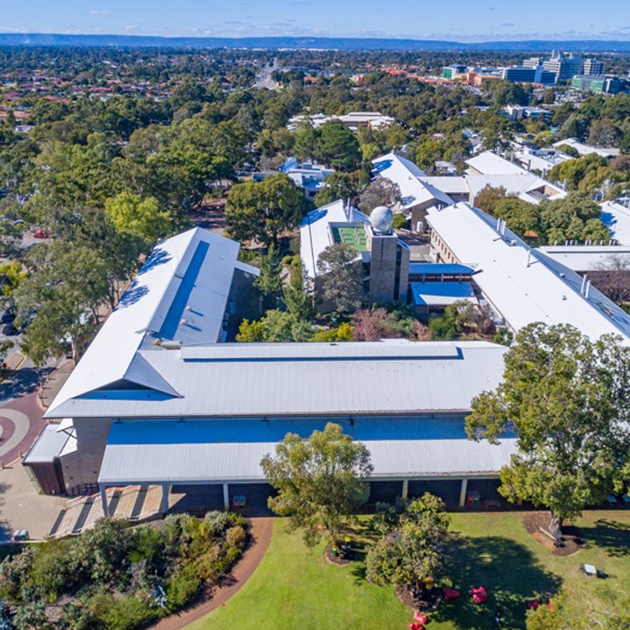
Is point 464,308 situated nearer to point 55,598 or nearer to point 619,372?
point 619,372

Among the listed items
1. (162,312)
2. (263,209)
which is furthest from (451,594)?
(263,209)

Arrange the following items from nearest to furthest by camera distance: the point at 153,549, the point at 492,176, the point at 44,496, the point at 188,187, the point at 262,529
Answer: the point at 153,549, the point at 262,529, the point at 44,496, the point at 188,187, the point at 492,176

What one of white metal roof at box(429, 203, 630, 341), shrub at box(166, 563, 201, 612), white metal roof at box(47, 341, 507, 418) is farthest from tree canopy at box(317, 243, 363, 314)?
shrub at box(166, 563, 201, 612)

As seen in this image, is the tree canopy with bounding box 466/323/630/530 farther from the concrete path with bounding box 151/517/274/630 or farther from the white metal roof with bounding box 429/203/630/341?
the white metal roof with bounding box 429/203/630/341

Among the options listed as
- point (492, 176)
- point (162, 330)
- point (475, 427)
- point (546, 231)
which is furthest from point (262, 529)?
point (492, 176)

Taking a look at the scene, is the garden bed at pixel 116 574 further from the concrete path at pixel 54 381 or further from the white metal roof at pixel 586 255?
the white metal roof at pixel 586 255

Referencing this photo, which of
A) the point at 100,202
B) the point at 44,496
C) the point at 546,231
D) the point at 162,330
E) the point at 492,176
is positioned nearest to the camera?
the point at 44,496

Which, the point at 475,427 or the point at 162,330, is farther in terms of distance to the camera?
the point at 162,330

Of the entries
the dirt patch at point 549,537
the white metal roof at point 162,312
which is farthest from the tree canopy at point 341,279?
the dirt patch at point 549,537

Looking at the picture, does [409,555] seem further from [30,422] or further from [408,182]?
[408,182]
